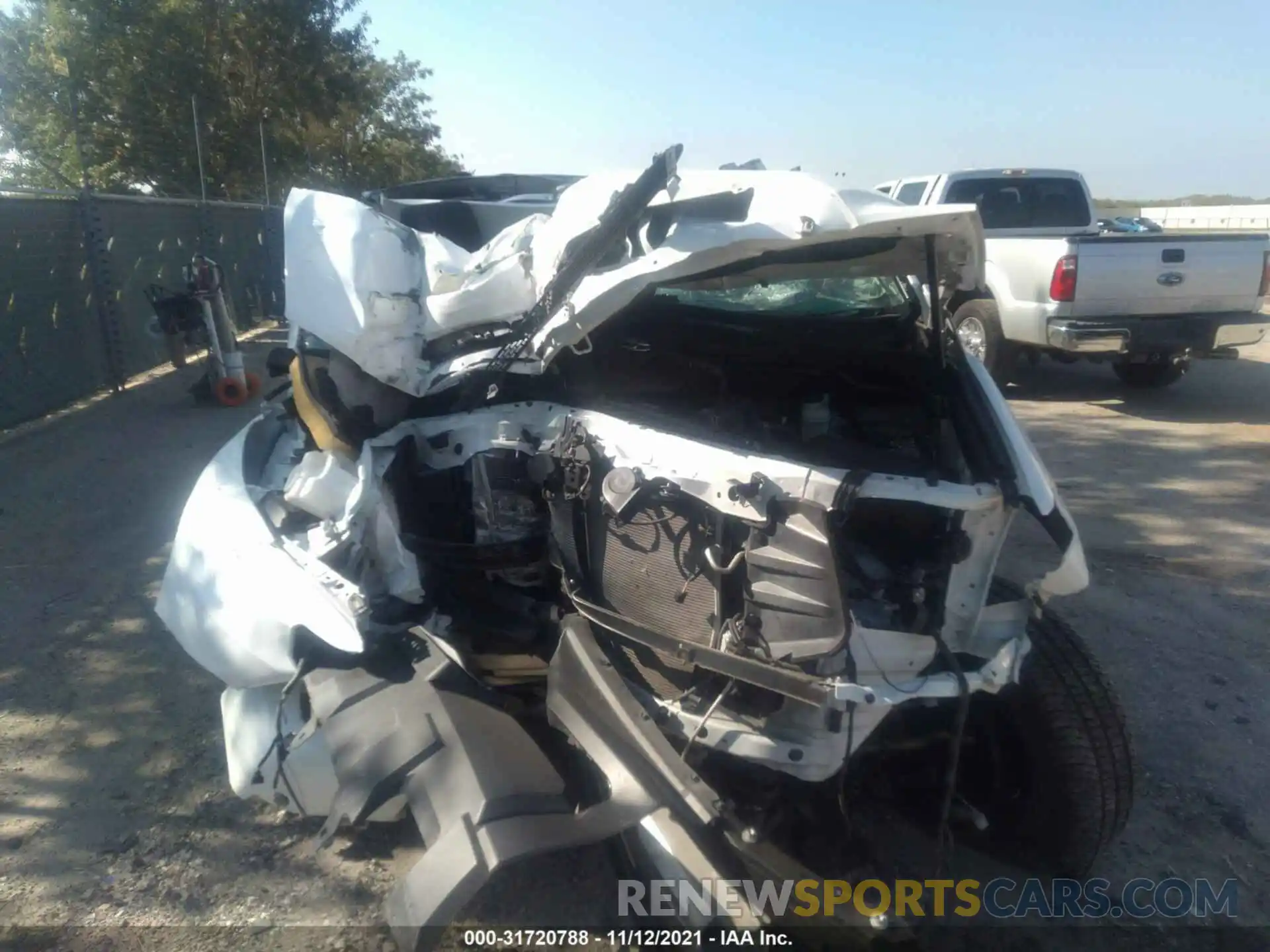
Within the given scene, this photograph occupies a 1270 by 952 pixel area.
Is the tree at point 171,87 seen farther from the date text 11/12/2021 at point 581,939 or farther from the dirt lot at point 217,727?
the date text 11/12/2021 at point 581,939

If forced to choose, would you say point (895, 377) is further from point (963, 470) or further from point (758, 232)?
point (758, 232)

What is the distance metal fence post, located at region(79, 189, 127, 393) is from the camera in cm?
896

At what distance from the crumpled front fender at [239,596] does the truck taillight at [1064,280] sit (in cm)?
698

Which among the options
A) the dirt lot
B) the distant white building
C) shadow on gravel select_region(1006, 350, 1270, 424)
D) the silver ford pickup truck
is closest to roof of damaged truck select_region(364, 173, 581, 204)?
the dirt lot

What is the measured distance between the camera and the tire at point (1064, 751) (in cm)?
252

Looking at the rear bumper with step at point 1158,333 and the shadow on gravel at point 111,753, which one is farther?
the rear bumper with step at point 1158,333

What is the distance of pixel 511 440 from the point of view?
8.98 feet

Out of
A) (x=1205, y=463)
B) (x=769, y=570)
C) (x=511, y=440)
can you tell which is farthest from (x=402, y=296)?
(x=1205, y=463)

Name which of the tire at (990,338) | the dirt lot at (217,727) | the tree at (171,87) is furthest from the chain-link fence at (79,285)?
the tire at (990,338)

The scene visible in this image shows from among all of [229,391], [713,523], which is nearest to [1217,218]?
[229,391]

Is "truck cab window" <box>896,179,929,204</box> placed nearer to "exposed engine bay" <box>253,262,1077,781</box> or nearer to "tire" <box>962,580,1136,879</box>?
"exposed engine bay" <box>253,262,1077,781</box>

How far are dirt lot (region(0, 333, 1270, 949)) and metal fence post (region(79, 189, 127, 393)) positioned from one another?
9.65 ft

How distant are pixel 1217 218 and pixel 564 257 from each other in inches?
1553

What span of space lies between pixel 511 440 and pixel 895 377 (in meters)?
1.32
